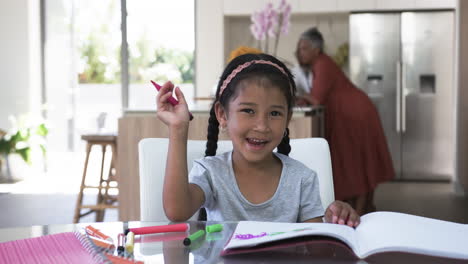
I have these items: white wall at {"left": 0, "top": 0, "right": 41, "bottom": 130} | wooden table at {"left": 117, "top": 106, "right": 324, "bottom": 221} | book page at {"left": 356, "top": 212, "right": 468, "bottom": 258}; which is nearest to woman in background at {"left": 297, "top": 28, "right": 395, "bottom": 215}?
wooden table at {"left": 117, "top": 106, "right": 324, "bottom": 221}

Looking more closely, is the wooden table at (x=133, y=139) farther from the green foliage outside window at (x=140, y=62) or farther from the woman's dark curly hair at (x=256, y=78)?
the green foliage outside window at (x=140, y=62)

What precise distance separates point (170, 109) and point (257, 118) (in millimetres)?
198

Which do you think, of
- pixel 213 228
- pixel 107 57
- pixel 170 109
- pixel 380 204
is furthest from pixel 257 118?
pixel 107 57

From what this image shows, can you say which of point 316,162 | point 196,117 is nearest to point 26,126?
point 196,117

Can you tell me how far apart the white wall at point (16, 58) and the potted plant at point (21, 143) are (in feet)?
0.61

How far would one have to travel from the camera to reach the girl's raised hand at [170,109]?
1142mm

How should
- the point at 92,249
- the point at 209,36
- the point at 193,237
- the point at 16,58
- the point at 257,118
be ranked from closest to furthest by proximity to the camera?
the point at 92,249 < the point at 193,237 < the point at 257,118 < the point at 209,36 < the point at 16,58

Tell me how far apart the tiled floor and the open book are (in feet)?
11.2

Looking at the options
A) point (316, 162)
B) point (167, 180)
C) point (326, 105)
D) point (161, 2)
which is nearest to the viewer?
point (167, 180)

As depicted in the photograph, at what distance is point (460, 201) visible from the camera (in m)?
5.09

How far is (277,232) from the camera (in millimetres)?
919

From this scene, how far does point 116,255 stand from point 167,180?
0.35 m

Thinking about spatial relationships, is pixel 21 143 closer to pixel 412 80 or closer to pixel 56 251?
pixel 412 80

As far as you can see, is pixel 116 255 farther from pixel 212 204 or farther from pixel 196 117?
pixel 196 117
